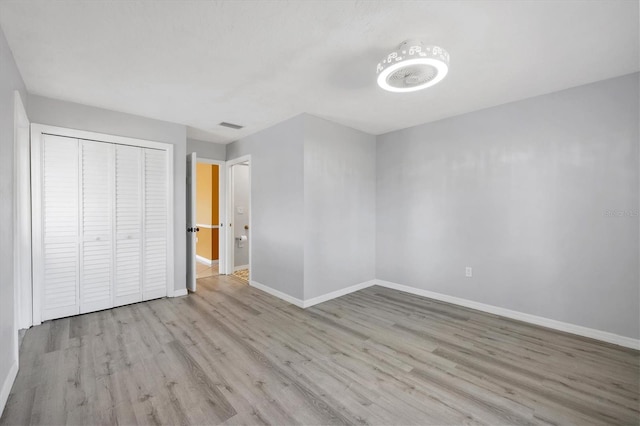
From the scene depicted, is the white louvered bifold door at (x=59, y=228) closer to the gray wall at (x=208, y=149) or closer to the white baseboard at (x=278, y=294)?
the gray wall at (x=208, y=149)

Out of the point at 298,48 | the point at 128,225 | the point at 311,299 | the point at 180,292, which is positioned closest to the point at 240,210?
the point at 180,292

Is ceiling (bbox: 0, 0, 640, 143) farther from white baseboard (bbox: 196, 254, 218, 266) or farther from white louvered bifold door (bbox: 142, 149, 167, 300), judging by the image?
white baseboard (bbox: 196, 254, 218, 266)

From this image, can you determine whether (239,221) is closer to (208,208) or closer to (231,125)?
(208,208)

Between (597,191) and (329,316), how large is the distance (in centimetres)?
303

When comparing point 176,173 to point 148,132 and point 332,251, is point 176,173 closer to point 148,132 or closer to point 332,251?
point 148,132

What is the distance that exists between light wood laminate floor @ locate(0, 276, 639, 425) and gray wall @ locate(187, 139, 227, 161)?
2.73 metres

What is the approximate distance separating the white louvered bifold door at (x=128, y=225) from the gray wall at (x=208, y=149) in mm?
1208

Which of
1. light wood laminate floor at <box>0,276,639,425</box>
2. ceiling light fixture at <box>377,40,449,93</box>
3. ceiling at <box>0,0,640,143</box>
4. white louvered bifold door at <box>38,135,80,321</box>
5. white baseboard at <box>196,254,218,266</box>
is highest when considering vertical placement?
ceiling at <box>0,0,640,143</box>

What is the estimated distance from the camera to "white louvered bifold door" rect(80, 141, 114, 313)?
10.7 feet

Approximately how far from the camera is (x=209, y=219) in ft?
20.0

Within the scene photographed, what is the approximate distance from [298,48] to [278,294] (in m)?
3.06

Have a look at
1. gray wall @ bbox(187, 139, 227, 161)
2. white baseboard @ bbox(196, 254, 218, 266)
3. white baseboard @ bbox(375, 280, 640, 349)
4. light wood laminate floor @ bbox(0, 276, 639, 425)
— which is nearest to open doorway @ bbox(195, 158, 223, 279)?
white baseboard @ bbox(196, 254, 218, 266)

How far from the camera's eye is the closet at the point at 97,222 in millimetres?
3023

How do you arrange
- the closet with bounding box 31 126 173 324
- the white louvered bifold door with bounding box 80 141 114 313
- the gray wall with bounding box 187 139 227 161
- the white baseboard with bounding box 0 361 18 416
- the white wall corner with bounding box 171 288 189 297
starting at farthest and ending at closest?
the gray wall with bounding box 187 139 227 161, the white wall corner with bounding box 171 288 189 297, the white louvered bifold door with bounding box 80 141 114 313, the closet with bounding box 31 126 173 324, the white baseboard with bounding box 0 361 18 416
